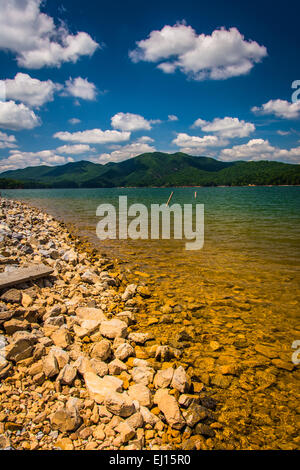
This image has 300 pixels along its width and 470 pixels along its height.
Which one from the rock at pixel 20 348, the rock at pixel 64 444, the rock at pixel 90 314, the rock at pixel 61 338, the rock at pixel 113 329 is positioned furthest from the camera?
the rock at pixel 90 314

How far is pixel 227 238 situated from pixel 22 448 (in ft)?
50.3

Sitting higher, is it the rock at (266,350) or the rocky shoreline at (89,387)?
the rocky shoreline at (89,387)

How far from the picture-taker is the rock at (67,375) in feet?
11.0

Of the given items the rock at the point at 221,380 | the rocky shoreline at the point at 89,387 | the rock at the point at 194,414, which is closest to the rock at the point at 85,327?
the rocky shoreline at the point at 89,387

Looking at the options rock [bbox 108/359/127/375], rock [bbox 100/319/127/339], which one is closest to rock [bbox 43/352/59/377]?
rock [bbox 108/359/127/375]

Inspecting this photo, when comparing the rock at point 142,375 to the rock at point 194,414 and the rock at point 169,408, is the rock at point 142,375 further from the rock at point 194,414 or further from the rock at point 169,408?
the rock at point 194,414

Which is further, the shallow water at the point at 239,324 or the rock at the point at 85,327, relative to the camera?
the rock at the point at 85,327

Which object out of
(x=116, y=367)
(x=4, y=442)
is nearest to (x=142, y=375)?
(x=116, y=367)

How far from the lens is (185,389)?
3.65m

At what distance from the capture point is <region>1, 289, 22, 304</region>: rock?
17.1ft

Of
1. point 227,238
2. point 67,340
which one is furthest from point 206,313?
point 227,238

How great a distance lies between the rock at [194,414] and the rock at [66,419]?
1506 mm

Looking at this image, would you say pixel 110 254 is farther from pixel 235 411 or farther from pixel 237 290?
pixel 235 411

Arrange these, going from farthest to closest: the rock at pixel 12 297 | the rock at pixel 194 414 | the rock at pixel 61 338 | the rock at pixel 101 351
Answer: the rock at pixel 12 297 → the rock at pixel 61 338 → the rock at pixel 101 351 → the rock at pixel 194 414
